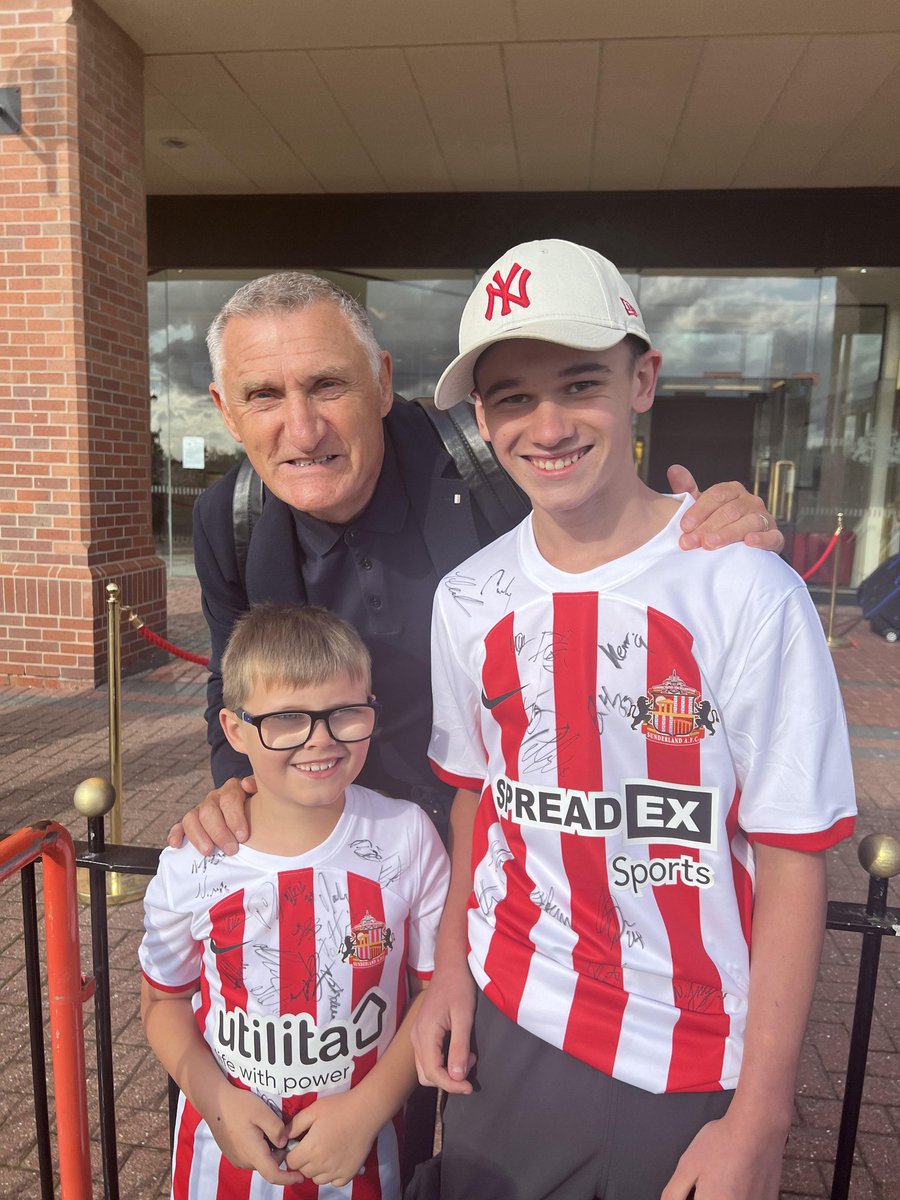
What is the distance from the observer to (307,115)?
8.40 metres

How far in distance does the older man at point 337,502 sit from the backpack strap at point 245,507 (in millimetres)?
23

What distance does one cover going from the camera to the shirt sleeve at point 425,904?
1.67m

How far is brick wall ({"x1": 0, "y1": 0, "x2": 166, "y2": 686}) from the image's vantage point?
650cm

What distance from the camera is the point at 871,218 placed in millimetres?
10484

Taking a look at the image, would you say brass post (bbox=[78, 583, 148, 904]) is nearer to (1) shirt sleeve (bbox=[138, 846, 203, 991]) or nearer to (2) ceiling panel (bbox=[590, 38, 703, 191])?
(1) shirt sleeve (bbox=[138, 846, 203, 991])

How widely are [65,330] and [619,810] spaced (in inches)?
265

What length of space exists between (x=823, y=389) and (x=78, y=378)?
9358 millimetres

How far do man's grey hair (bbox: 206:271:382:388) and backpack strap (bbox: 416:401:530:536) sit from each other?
1.01ft

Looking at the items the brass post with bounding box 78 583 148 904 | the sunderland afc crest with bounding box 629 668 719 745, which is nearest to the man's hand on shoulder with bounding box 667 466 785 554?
the sunderland afc crest with bounding box 629 668 719 745

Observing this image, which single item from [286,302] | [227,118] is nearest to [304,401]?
[286,302]

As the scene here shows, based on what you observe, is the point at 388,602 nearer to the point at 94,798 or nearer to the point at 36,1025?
A: the point at 94,798

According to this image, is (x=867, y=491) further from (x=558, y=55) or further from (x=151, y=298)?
(x=151, y=298)

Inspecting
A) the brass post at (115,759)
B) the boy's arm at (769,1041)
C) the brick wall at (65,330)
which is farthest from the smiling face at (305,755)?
the brick wall at (65,330)

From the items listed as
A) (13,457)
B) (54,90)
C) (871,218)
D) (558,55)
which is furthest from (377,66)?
(871,218)
